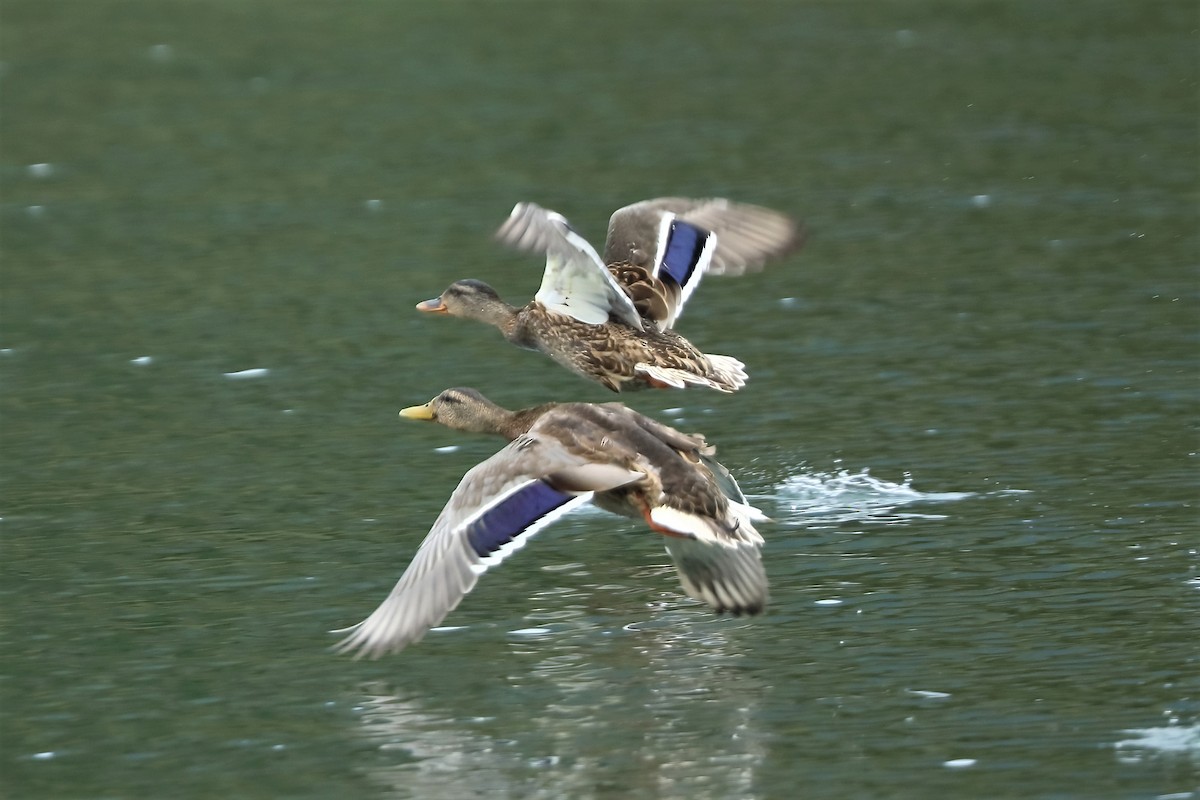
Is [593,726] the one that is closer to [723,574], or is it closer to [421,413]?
[723,574]

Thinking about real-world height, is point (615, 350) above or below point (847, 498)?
above

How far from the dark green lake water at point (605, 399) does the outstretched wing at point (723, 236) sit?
1.03 meters

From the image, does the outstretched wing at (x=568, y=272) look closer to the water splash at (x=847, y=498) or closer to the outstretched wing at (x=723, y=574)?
the water splash at (x=847, y=498)

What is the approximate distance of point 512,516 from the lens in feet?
27.6

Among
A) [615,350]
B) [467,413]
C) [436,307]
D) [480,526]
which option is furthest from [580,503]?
[436,307]

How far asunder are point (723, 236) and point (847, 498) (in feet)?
6.44

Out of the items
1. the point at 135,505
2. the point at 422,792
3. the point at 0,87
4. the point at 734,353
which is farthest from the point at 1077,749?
the point at 0,87

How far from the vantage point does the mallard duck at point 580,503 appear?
8.05 metres

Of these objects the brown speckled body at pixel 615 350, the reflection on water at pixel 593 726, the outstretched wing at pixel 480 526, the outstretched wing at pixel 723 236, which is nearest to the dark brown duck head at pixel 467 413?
the brown speckled body at pixel 615 350

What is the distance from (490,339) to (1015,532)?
5.64 m

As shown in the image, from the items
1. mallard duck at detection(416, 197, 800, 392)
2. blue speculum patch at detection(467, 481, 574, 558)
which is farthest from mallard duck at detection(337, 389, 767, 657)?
mallard duck at detection(416, 197, 800, 392)

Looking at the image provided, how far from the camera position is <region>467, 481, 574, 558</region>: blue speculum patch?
8.27 m

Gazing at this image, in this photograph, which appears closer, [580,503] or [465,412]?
[580,503]

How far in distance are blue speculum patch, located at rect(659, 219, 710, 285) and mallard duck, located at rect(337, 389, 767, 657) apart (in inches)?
81.4
